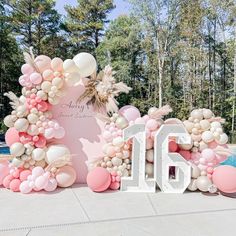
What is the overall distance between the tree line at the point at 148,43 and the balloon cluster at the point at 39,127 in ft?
45.1

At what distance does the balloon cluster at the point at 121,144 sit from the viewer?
4219 mm

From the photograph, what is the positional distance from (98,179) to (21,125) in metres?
1.31

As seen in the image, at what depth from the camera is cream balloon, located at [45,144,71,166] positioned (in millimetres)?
4152

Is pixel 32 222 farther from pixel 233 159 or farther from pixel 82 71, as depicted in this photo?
pixel 233 159

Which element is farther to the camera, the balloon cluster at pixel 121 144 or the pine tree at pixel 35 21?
the pine tree at pixel 35 21

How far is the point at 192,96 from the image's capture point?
67.6ft

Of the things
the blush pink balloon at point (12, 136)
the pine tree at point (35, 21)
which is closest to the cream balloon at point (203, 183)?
the blush pink balloon at point (12, 136)

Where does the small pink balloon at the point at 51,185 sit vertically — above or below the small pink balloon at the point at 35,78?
below

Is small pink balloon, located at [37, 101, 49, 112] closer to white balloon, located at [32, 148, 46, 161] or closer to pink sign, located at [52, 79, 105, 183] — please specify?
pink sign, located at [52, 79, 105, 183]

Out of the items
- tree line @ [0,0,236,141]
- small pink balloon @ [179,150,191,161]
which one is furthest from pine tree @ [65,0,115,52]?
small pink balloon @ [179,150,191,161]

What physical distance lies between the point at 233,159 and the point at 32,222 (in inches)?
226

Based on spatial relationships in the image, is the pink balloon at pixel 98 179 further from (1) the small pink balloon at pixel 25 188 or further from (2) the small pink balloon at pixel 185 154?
(2) the small pink balloon at pixel 185 154

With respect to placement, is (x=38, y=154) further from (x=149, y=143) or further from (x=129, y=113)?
(x=149, y=143)

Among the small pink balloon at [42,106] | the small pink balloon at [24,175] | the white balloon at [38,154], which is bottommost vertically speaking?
the small pink balloon at [24,175]
